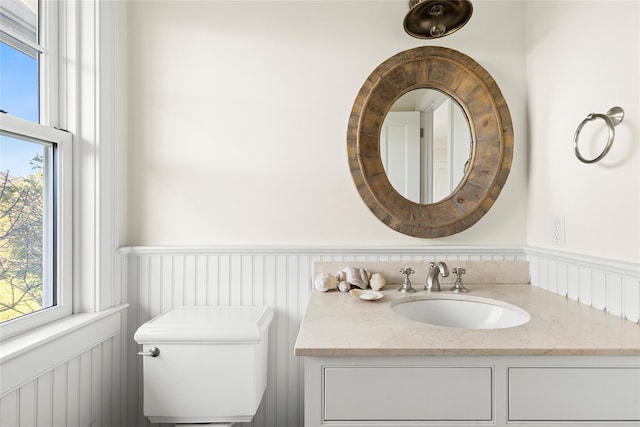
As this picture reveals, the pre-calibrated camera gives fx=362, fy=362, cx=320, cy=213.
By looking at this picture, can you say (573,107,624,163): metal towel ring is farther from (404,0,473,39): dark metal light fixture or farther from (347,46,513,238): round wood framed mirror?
(404,0,473,39): dark metal light fixture

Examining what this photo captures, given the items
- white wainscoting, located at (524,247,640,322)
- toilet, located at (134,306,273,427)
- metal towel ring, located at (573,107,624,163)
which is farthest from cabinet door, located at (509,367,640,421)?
toilet, located at (134,306,273,427)

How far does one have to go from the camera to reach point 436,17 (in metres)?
1.40

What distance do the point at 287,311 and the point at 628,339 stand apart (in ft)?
4.01

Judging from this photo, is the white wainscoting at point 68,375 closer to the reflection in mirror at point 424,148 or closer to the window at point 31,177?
the window at point 31,177

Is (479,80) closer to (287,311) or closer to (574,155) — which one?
(574,155)

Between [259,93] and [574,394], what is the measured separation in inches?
62.1

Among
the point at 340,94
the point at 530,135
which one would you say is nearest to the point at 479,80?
the point at 530,135

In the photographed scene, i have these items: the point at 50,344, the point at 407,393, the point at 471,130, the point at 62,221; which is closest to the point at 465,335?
the point at 407,393

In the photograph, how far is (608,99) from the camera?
120cm

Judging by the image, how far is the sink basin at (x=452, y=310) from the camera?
1.39m

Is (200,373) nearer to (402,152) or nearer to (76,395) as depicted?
(76,395)

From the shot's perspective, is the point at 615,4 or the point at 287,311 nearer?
the point at 615,4

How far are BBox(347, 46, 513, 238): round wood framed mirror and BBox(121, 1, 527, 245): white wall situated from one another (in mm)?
60

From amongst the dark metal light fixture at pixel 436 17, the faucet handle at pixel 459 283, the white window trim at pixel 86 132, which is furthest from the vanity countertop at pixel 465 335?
the dark metal light fixture at pixel 436 17
